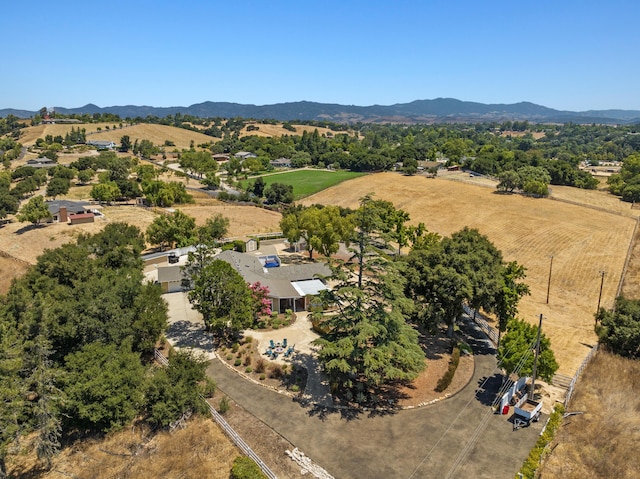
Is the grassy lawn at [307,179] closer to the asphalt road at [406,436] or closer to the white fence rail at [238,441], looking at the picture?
the asphalt road at [406,436]

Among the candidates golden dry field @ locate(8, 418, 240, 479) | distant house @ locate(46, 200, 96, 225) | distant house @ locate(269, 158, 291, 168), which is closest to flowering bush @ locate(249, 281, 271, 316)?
golden dry field @ locate(8, 418, 240, 479)

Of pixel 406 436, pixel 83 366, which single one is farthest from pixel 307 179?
pixel 406 436

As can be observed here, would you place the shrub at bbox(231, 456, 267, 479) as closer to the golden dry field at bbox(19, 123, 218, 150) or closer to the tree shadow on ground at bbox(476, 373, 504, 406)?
the tree shadow on ground at bbox(476, 373, 504, 406)

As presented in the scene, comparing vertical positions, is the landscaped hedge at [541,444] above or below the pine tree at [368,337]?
below

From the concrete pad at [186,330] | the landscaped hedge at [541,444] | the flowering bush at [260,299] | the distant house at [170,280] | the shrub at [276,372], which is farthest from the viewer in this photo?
the distant house at [170,280]

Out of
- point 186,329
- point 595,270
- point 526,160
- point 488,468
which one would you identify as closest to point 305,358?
point 186,329

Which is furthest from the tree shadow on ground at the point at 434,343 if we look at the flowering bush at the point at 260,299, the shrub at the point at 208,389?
the shrub at the point at 208,389

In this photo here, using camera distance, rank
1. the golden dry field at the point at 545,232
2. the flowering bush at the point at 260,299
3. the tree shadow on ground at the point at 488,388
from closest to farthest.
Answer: the tree shadow on ground at the point at 488,388 < the flowering bush at the point at 260,299 < the golden dry field at the point at 545,232
